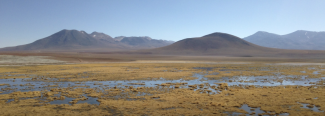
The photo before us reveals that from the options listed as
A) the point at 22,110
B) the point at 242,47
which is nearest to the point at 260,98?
the point at 22,110

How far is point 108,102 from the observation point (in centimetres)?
1326

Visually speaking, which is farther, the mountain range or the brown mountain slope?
the mountain range

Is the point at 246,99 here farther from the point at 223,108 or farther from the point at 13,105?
the point at 13,105

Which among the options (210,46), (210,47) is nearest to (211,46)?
(210,46)

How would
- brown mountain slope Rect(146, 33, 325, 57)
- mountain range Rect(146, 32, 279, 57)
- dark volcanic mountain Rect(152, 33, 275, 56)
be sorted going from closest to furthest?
1. brown mountain slope Rect(146, 33, 325, 57)
2. mountain range Rect(146, 32, 279, 57)
3. dark volcanic mountain Rect(152, 33, 275, 56)

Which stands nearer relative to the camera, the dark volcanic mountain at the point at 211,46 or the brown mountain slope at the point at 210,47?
the brown mountain slope at the point at 210,47

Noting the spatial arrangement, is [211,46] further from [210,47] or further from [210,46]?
[210,47]

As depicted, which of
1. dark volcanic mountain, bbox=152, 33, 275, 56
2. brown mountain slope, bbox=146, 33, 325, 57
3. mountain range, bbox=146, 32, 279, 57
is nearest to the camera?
brown mountain slope, bbox=146, 33, 325, 57

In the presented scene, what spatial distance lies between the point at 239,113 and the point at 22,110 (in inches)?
440

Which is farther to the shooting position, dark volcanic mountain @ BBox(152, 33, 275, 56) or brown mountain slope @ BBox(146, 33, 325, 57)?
dark volcanic mountain @ BBox(152, 33, 275, 56)

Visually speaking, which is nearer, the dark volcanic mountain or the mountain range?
the mountain range

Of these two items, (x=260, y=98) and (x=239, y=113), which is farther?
(x=260, y=98)

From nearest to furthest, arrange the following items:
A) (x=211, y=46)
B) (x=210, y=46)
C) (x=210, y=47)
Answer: (x=210, y=47)
(x=211, y=46)
(x=210, y=46)

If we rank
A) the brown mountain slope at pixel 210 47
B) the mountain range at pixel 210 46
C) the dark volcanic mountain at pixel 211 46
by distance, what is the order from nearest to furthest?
1. the brown mountain slope at pixel 210 47
2. the mountain range at pixel 210 46
3. the dark volcanic mountain at pixel 211 46
